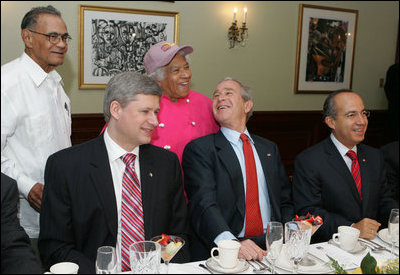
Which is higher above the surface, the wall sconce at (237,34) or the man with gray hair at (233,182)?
the wall sconce at (237,34)

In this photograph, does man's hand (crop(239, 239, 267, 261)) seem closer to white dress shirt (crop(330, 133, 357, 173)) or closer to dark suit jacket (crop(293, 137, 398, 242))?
dark suit jacket (crop(293, 137, 398, 242))

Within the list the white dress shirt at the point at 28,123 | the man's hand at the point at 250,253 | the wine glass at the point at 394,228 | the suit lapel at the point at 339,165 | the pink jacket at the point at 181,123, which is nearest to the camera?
the wine glass at the point at 394,228

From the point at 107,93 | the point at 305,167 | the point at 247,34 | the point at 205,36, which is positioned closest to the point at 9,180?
the point at 107,93

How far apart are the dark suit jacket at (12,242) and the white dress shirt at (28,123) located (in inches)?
8.5

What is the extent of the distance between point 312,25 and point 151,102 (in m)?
3.98

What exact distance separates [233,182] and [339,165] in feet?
2.04

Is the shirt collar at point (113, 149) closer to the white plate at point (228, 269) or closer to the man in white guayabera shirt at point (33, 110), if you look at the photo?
the man in white guayabera shirt at point (33, 110)

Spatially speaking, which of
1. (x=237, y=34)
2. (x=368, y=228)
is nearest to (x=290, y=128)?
(x=237, y=34)

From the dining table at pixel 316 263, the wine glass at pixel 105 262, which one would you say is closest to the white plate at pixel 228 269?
the dining table at pixel 316 263

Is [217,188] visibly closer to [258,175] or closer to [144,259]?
[258,175]

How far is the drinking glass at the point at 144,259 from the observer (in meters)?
1.49

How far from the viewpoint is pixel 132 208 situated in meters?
1.97

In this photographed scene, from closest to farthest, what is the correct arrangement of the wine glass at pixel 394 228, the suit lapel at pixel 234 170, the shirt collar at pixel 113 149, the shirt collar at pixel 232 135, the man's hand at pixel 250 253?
the wine glass at pixel 394 228 < the man's hand at pixel 250 253 < the shirt collar at pixel 113 149 < the suit lapel at pixel 234 170 < the shirt collar at pixel 232 135

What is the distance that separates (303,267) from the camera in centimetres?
165
